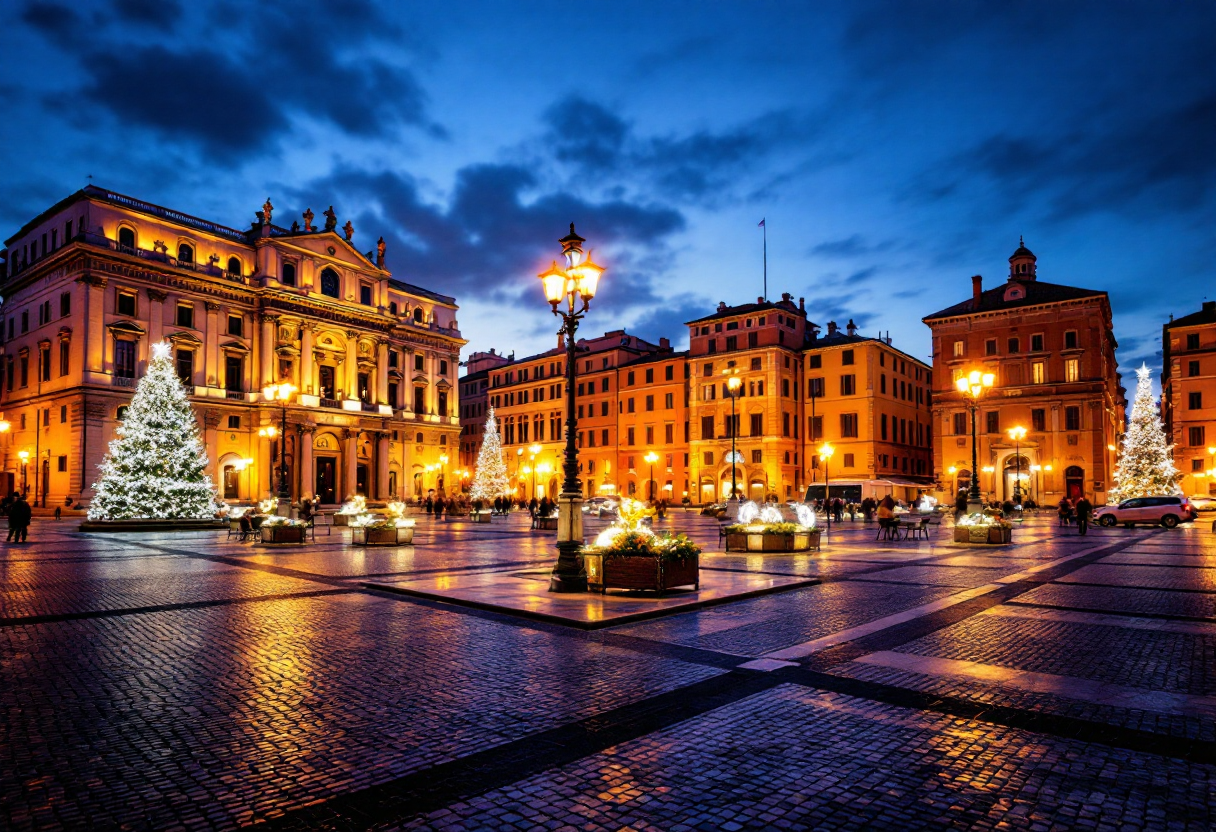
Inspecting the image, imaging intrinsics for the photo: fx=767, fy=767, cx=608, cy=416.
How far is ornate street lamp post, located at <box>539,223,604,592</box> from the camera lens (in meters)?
12.6

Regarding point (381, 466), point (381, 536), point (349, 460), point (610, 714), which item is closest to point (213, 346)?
point (349, 460)

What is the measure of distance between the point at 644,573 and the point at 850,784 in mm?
7564

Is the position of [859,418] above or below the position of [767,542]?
above

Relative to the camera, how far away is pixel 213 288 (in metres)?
53.2

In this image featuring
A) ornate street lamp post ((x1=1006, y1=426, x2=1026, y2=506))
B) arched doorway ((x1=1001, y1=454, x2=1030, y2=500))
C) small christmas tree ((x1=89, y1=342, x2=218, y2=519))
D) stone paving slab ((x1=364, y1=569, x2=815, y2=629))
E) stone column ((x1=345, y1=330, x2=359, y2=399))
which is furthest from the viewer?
stone column ((x1=345, y1=330, x2=359, y2=399))

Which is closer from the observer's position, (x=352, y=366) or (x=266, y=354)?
(x=266, y=354)

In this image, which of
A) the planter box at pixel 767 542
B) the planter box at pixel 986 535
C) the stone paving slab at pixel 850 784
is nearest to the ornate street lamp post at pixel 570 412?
the stone paving slab at pixel 850 784

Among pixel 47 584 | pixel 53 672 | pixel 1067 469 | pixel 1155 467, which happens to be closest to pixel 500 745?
pixel 53 672

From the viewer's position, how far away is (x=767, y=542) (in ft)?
67.9

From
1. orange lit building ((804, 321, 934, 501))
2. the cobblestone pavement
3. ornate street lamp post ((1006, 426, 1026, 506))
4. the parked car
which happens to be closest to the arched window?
orange lit building ((804, 321, 934, 501))

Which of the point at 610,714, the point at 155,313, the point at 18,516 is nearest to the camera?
the point at 610,714

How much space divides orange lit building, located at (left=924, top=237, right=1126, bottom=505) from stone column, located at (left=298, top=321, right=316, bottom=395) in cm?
4985

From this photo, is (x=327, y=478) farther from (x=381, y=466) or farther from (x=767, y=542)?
(x=767, y=542)

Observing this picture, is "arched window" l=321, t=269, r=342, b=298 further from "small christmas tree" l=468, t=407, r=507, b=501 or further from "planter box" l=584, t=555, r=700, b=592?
"planter box" l=584, t=555, r=700, b=592
